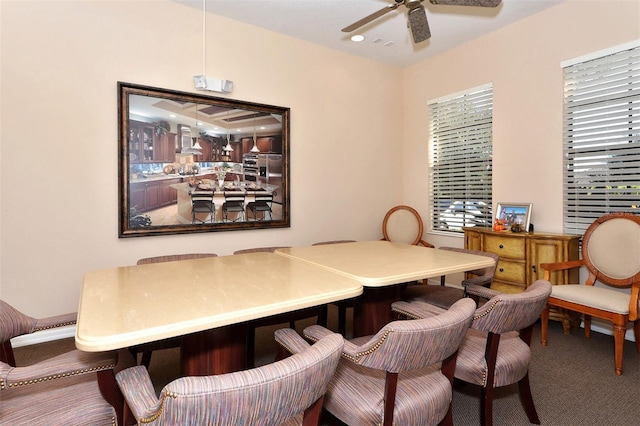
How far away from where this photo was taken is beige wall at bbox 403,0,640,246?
330 cm

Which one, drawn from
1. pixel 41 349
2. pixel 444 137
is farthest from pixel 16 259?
pixel 444 137

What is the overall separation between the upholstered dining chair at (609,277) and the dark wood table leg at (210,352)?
2707 mm

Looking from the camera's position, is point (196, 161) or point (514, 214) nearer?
point (196, 161)

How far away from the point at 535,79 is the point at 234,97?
3294 millimetres

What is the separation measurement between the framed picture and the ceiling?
2.06 m

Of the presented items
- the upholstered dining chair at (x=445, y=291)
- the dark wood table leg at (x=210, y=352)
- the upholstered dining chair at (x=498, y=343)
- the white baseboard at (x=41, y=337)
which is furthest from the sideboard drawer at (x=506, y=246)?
the white baseboard at (x=41, y=337)

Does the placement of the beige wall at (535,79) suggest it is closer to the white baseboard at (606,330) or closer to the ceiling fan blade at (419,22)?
the white baseboard at (606,330)

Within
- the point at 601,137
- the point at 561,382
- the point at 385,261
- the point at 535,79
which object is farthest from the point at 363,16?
the point at 561,382

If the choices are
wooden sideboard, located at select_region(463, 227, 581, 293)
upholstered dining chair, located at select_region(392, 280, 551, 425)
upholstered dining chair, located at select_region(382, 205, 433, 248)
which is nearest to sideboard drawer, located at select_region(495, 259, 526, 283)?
wooden sideboard, located at select_region(463, 227, 581, 293)

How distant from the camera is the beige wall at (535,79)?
3297 millimetres

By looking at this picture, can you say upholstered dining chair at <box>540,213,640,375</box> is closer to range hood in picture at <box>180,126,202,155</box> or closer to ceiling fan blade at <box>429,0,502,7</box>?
ceiling fan blade at <box>429,0,502,7</box>

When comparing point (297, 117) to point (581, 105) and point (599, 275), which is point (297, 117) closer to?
point (581, 105)

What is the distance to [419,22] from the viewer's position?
8.89 feet

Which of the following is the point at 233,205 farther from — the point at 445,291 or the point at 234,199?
the point at 445,291
